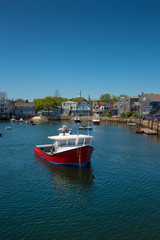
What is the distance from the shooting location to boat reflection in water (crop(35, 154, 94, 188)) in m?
23.3

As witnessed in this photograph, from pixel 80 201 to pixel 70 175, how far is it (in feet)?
23.5

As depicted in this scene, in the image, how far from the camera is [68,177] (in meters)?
25.1

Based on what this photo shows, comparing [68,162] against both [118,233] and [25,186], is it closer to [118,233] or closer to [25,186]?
[25,186]

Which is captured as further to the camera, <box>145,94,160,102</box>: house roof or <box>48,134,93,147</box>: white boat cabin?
<box>145,94,160,102</box>: house roof

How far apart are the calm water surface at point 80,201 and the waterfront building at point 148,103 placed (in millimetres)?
84476

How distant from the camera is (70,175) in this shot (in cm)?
2573

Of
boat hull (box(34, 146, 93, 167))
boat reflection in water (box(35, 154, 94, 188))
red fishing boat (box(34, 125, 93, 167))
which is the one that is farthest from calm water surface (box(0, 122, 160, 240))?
red fishing boat (box(34, 125, 93, 167))

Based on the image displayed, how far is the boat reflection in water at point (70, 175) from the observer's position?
76.4 feet

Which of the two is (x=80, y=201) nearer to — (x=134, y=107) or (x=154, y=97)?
(x=154, y=97)

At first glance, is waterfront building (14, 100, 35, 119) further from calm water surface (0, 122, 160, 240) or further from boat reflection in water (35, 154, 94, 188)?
boat reflection in water (35, 154, 94, 188)

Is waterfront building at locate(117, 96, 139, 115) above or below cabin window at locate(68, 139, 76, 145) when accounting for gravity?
above

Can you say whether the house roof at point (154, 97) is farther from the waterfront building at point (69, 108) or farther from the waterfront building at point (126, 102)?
the waterfront building at point (69, 108)

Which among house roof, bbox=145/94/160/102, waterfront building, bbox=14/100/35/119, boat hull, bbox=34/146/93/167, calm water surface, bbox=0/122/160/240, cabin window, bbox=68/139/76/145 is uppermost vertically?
house roof, bbox=145/94/160/102

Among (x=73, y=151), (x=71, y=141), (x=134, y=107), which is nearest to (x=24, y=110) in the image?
(x=134, y=107)
